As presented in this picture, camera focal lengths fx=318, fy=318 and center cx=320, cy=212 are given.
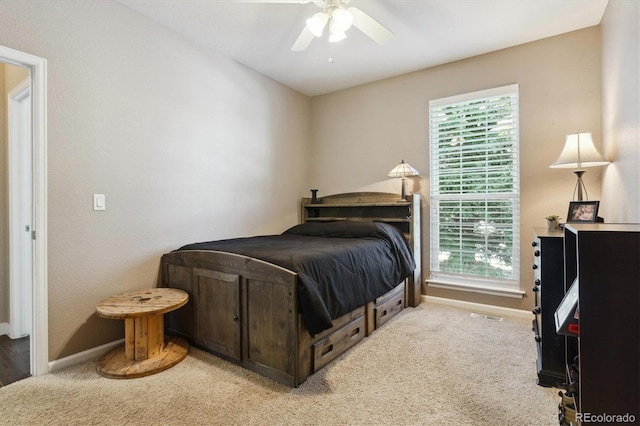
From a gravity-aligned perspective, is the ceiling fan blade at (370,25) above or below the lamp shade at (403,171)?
above

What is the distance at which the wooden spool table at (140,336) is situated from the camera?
2029 mm

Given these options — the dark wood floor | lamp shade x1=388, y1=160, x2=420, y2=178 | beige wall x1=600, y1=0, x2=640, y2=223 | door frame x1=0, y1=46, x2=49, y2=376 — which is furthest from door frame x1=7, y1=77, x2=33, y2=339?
beige wall x1=600, y1=0, x2=640, y2=223

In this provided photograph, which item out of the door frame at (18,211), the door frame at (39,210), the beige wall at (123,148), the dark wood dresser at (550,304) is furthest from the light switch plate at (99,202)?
the dark wood dresser at (550,304)

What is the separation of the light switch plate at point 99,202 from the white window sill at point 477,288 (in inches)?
127

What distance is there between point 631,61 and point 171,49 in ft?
10.8

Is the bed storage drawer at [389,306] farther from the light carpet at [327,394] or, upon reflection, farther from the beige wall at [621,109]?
the beige wall at [621,109]

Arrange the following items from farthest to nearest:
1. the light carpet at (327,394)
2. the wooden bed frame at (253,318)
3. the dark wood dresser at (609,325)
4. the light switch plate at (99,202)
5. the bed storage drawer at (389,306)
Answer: the bed storage drawer at (389,306) < the light switch plate at (99,202) < the wooden bed frame at (253,318) < the light carpet at (327,394) < the dark wood dresser at (609,325)

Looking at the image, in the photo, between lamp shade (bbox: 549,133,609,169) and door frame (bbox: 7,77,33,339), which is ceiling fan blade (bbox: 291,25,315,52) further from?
door frame (bbox: 7,77,33,339)

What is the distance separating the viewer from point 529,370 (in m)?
2.10

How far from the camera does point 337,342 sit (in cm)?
230

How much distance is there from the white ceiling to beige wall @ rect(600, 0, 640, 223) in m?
0.47

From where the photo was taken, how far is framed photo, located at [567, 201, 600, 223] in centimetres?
221

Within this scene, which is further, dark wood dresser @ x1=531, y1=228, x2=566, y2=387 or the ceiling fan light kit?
the ceiling fan light kit

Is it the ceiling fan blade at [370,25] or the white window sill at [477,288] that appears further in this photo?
the white window sill at [477,288]
